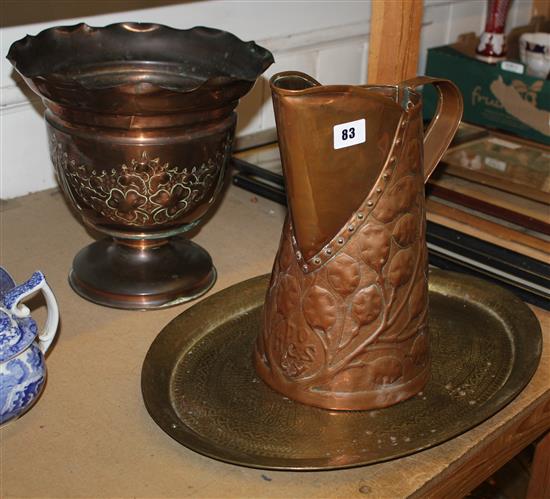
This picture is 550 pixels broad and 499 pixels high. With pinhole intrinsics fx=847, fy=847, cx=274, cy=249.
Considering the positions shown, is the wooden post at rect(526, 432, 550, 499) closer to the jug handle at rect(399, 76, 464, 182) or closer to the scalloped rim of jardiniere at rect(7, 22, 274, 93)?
the jug handle at rect(399, 76, 464, 182)

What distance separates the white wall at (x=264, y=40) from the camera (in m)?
1.08

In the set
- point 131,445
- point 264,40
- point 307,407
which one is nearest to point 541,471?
point 307,407

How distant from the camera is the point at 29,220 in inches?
41.8

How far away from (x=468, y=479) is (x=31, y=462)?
1.13ft

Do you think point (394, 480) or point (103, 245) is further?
point (103, 245)

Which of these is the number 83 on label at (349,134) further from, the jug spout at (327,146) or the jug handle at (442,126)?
the jug handle at (442,126)

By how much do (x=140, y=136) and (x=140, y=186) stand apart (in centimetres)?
5

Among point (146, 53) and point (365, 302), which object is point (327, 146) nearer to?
point (365, 302)

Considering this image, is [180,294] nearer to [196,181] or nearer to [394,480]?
[196,181]

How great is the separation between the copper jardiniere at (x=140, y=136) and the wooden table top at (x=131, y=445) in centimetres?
4

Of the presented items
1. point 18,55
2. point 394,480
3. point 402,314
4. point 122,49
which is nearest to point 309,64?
point 122,49

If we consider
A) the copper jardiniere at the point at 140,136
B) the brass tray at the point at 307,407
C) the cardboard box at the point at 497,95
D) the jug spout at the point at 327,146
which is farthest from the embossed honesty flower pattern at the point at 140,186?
the cardboard box at the point at 497,95

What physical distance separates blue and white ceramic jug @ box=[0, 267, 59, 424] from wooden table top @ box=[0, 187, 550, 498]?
3 cm

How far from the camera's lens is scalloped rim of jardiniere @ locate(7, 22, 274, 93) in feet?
2.89
